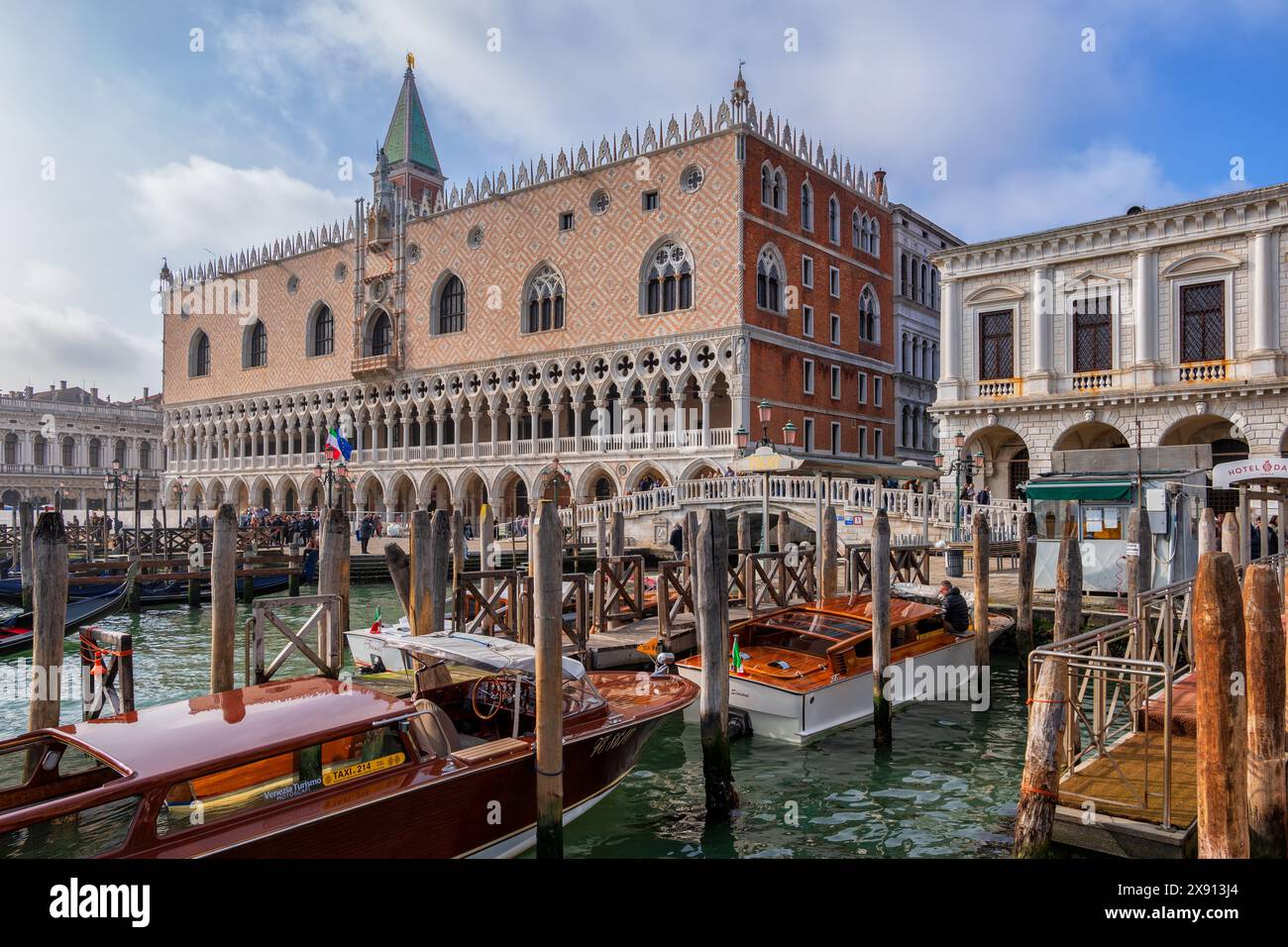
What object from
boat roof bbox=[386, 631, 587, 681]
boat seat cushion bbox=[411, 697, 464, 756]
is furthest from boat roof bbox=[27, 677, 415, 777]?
boat roof bbox=[386, 631, 587, 681]

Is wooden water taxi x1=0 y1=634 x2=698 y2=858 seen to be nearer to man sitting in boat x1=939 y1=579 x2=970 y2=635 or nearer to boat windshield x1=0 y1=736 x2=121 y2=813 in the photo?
boat windshield x1=0 y1=736 x2=121 y2=813

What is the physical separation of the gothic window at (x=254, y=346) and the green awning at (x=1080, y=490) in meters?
35.0

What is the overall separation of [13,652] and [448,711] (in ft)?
30.0

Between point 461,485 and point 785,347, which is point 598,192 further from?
point 461,485

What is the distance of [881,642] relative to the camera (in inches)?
351

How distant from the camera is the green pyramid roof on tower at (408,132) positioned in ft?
150

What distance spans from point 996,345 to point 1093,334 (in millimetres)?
2221

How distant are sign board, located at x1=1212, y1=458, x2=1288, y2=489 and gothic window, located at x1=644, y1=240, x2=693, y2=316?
53.9 ft

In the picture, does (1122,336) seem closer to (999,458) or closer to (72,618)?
(999,458)

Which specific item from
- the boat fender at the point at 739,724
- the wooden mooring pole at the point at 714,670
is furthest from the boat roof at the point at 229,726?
the boat fender at the point at 739,724

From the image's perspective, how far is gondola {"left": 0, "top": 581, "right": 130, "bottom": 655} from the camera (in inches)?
484

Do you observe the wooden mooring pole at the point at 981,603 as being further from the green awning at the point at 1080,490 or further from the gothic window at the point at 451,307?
the gothic window at the point at 451,307

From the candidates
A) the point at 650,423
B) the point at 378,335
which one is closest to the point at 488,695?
the point at 650,423
